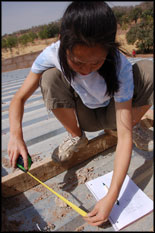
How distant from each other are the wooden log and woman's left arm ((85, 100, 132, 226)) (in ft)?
1.24

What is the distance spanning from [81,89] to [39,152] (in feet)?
1.96

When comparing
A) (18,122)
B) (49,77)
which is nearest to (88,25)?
(49,77)

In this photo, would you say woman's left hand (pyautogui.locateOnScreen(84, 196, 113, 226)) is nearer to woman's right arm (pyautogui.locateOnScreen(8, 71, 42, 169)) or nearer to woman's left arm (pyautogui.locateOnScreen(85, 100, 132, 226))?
woman's left arm (pyautogui.locateOnScreen(85, 100, 132, 226))

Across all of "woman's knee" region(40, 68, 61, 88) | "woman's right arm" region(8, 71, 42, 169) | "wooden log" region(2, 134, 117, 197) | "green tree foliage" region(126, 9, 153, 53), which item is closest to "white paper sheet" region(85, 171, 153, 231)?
"wooden log" region(2, 134, 117, 197)

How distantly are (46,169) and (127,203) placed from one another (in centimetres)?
46

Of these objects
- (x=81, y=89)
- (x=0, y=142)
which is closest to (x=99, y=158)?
(x=81, y=89)

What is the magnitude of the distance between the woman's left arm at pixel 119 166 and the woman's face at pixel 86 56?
0.90 ft

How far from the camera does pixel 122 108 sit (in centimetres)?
90

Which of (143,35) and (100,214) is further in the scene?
(143,35)

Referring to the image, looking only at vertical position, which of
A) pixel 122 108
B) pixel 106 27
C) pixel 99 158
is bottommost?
pixel 99 158

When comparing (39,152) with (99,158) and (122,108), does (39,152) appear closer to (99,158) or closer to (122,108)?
(99,158)

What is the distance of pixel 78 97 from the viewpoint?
1.09 meters

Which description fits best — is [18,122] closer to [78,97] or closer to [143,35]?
[78,97]

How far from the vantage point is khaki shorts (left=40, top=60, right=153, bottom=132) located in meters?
1.01
